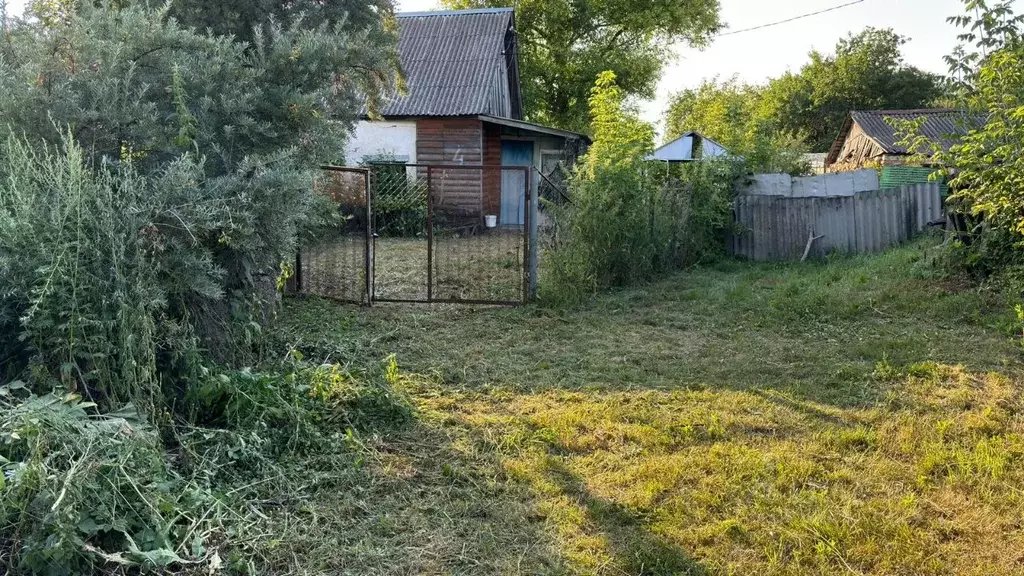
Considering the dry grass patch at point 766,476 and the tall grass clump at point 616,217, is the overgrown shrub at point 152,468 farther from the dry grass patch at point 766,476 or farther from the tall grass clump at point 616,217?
the tall grass clump at point 616,217

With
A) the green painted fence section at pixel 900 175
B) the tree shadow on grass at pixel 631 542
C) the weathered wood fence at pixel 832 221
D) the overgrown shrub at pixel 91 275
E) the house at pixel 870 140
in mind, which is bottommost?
the tree shadow on grass at pixel 631 542

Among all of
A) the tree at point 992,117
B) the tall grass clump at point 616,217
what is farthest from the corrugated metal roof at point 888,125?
the tree at point 992,117

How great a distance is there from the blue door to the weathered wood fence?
502 cm

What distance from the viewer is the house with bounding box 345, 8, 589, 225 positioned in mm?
15859

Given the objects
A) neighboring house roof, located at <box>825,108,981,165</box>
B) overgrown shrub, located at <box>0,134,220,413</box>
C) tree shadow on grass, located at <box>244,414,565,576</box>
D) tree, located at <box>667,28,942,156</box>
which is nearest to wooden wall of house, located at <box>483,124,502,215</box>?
neighboring house roof, located at <box>825,108,981,165</box>

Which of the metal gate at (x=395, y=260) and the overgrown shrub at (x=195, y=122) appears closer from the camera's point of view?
the overgrown shrub at (x=195, y=122)

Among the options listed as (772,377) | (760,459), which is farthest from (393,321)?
(760,459)

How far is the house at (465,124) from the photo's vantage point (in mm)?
15859

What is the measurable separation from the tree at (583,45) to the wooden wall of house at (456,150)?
10.9 meters

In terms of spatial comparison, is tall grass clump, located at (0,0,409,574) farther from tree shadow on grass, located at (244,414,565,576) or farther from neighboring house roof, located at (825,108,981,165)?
neighboring house roof, located at (825,108,981,165)

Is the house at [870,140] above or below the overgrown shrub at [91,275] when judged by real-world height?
above

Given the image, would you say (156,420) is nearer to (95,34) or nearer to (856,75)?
(95,34)

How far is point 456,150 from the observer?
16172 mm

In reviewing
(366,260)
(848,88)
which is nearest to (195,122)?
(366,260)
